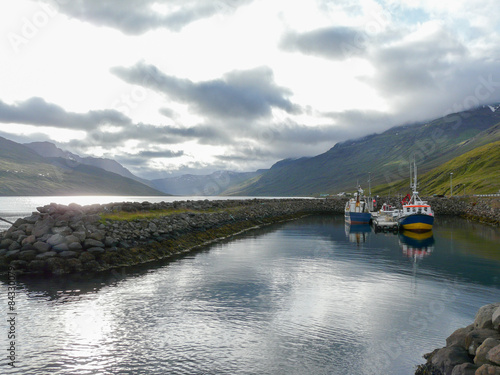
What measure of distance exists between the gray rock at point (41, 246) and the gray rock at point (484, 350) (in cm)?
4104

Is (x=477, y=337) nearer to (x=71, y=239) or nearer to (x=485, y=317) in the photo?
(x=485, y=317)

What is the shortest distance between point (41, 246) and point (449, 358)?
4056cm

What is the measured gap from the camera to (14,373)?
651 inches

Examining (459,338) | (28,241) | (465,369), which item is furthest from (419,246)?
(28,241)

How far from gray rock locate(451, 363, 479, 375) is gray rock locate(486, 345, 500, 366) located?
0.76m

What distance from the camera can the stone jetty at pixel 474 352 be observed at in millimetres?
12859

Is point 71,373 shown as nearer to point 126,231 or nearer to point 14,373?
point 14,373

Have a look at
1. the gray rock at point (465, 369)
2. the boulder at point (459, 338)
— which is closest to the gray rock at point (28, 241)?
the boulder at point (459, 338)

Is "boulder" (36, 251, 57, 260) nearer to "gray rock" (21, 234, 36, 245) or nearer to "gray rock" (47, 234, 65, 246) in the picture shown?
"gray rock" (47, 234, 65, 246)

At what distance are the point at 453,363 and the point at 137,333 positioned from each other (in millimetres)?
17093

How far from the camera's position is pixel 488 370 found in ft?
40.3

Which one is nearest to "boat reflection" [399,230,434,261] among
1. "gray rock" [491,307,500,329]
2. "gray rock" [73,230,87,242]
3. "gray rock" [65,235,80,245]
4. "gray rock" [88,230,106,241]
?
"gray rock" [491,307,500,329]

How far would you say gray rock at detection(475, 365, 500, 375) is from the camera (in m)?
12.1

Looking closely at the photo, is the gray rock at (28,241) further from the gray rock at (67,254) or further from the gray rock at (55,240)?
the gray rock at (67,254)
